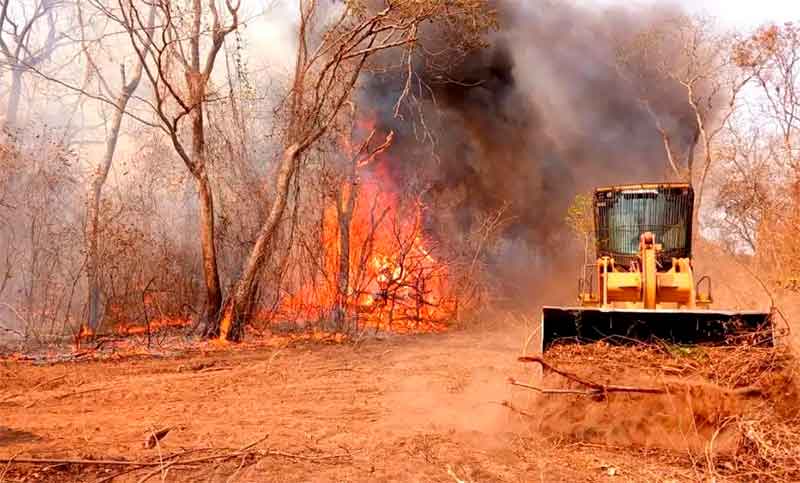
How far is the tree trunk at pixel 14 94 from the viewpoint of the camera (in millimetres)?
18156

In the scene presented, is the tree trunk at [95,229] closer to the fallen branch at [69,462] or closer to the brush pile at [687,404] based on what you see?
the fallen branch at [69,462]

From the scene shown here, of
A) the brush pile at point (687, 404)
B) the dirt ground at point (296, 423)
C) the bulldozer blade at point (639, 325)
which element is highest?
the bulldozer blade at point (639, 325)

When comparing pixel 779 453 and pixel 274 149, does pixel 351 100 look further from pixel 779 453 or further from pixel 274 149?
pixel 779 453

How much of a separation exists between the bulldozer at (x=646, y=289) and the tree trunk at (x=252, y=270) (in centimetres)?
737

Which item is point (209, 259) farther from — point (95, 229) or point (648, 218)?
point (648, 218)

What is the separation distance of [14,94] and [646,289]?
19.9m

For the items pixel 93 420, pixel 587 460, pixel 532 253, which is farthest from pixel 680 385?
pixel 532 253

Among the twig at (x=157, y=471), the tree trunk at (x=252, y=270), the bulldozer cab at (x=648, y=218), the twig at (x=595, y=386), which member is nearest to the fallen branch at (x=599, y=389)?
the twig at (x=595, y=386)

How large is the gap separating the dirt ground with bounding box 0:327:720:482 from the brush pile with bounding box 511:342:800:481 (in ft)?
0.53

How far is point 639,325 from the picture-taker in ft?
19.6

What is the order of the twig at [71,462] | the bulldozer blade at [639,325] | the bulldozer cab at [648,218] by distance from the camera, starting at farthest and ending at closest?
1. the bulldozer cab at [648,218]
2. the bulldozer blade at [639,325]
3. the twig at [71,462]

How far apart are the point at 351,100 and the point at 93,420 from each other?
42.4 ft

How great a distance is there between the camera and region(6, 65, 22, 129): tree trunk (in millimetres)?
18156

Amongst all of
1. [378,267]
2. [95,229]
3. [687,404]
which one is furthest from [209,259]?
[687,404]
